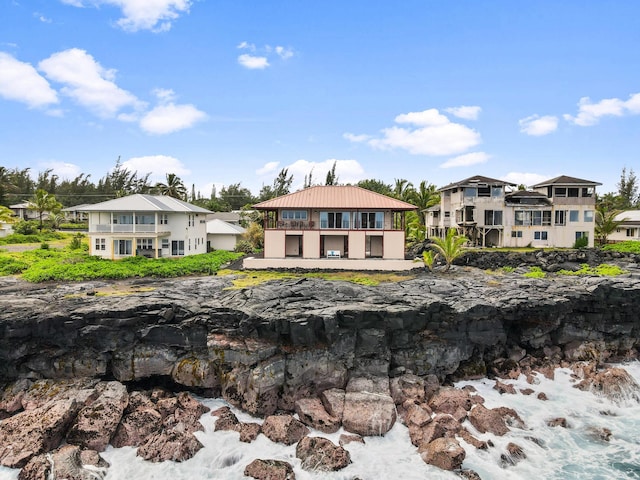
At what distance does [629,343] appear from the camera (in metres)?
25.0

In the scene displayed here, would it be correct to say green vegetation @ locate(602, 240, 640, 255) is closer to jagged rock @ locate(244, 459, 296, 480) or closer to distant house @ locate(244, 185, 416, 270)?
distant house @ locate(244, 185, 416, 270)

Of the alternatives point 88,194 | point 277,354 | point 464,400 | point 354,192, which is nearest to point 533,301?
point 464,400

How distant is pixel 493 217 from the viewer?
5016 centimetres

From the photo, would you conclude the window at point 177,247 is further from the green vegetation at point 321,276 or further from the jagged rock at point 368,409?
the jagged rock at point 368,409

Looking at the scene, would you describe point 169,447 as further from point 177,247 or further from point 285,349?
point 177,247

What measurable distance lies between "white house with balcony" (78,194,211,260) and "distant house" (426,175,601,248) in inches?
1312

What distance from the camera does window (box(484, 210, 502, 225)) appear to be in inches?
1971

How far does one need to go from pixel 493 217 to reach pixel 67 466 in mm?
47585

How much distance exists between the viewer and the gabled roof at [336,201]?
1527 inches

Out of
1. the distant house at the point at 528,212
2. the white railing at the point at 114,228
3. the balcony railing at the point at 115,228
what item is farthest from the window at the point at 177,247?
the distant house at the point at 528,212

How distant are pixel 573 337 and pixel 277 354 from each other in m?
17.4

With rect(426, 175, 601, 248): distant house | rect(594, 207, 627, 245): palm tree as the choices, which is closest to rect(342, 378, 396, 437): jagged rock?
rect(426, 175, 601, 248): distant house

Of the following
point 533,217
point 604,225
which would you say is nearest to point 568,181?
point 533,217

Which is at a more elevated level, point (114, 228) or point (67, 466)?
point (114, 228)
